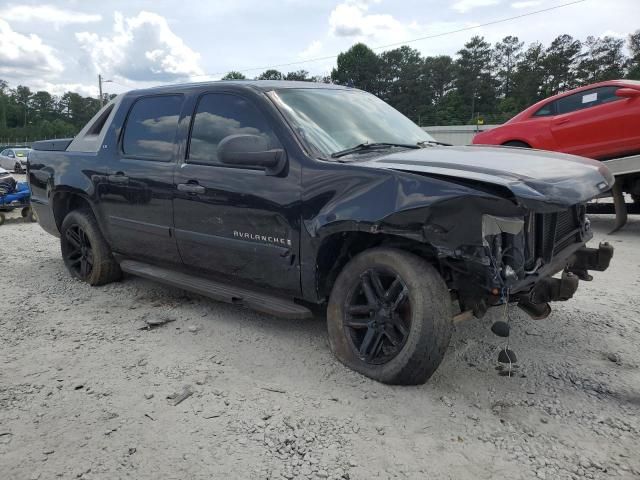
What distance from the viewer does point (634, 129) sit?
664 centimetres

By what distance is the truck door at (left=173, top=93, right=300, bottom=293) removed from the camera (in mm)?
3258

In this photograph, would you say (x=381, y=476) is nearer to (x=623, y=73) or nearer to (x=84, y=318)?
(x=84, y=318)

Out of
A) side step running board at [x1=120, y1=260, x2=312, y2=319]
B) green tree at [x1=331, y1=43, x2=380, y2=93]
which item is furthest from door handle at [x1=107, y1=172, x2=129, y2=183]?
green tree at [x1=331, y1=43, x2=380, y2=93]

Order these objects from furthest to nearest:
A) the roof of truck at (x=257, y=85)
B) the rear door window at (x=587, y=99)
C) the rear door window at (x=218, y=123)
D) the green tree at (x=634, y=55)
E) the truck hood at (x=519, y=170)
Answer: the green tree at (x=634, y=55), the rear door window at (x=587, y=99), the roof of truck at (x=257, y=85), the rear door window at (x=218, y=123), the truck hood at (x=519, y=170)

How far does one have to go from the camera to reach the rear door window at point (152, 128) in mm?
4031

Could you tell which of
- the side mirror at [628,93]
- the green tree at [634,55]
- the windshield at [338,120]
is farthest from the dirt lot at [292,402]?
the green tree at [634,55]

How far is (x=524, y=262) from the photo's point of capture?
2.65 m

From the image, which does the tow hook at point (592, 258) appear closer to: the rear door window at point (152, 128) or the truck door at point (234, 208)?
the truck door at point (234, 208)

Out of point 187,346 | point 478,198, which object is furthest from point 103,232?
point 478,198

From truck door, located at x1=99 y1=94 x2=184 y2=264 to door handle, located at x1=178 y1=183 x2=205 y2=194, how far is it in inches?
5.9

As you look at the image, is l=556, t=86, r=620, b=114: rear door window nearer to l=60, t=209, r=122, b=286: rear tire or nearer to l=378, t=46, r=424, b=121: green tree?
l=60, t=209, r=122, b=286: rear tire

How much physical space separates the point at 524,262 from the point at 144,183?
2.92 m

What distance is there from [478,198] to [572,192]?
22.4 inches

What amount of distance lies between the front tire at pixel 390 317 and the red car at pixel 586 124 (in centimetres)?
540
